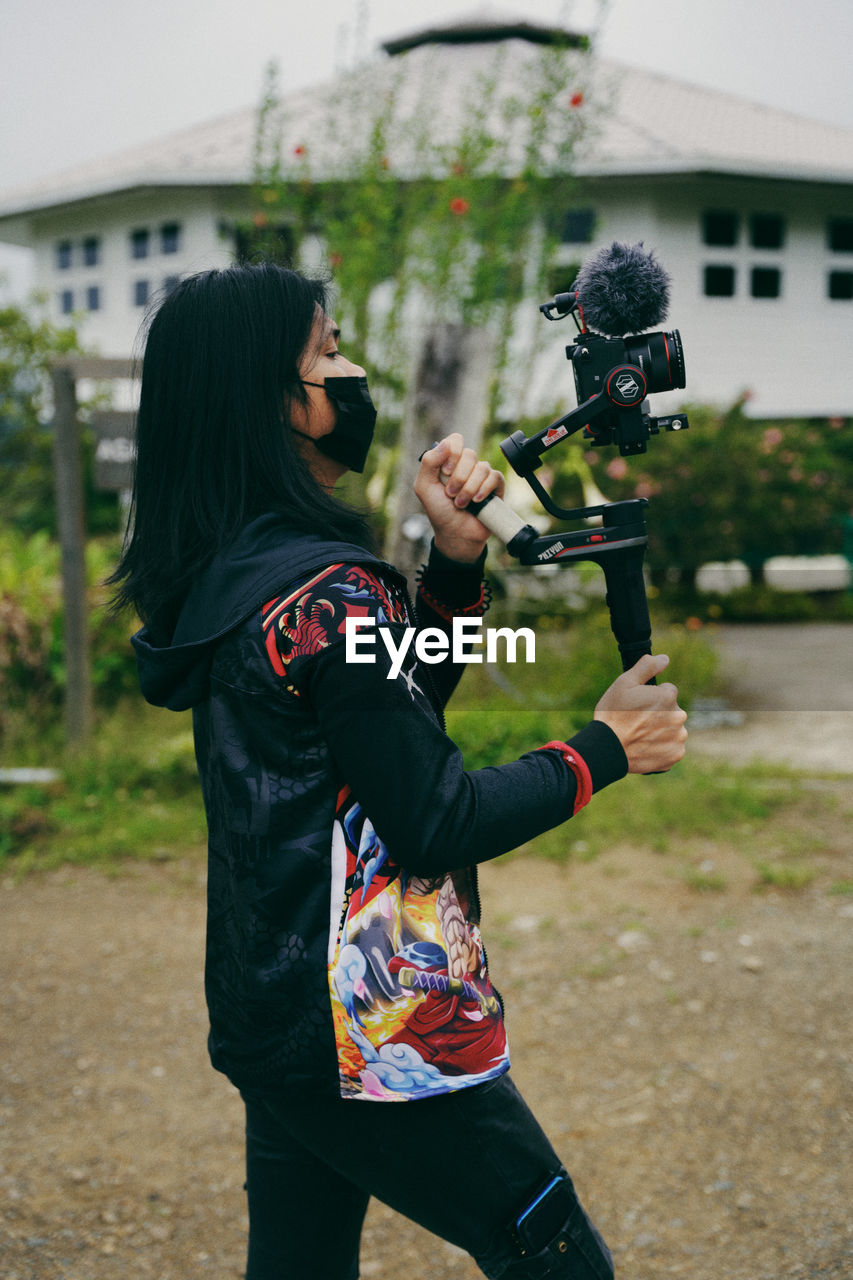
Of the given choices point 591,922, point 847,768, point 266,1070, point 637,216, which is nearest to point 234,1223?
point 266,1070

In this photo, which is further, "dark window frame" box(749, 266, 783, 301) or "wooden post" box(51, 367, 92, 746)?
"dark window frame" box(749, 266, 783, 301)

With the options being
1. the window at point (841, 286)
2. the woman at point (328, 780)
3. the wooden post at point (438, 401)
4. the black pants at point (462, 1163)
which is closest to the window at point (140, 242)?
the window at point (841, 286)

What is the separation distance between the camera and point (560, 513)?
59.0 inches

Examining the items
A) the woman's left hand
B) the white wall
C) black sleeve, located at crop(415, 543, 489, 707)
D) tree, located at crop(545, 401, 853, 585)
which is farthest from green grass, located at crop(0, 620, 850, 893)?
the white wall

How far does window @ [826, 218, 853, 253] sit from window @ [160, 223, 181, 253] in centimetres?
947

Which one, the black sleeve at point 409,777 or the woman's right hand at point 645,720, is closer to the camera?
the black sleeve at point 409,777

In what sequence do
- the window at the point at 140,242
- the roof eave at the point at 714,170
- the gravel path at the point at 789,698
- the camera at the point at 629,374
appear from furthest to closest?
the window at the point at 140,242
the roof eave at the point at 714,170
the gravel path at the point at 789,698
the camera at the point at 629,374

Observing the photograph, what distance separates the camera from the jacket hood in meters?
1.42

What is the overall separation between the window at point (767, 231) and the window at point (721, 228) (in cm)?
30

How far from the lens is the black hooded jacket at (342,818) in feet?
4.42

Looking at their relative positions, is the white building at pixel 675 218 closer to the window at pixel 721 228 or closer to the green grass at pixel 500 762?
the window at pixel 721 228

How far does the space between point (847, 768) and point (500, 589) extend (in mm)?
2635

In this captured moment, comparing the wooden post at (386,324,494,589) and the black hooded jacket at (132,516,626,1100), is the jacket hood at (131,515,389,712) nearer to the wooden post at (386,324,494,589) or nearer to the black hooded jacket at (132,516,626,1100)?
the black hooded jacket at (132,516,626,1100)

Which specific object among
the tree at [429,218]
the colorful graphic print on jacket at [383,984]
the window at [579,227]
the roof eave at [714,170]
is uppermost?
the roof eave at [714,170]
